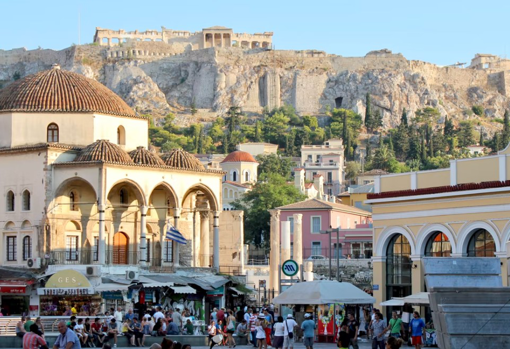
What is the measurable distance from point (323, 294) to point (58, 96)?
26305 millimetres

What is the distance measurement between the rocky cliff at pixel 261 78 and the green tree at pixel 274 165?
90.5 feet

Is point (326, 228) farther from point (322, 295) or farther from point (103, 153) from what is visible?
point (322, 295)

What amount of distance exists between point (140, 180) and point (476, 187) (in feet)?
65.5

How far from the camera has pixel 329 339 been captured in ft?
126

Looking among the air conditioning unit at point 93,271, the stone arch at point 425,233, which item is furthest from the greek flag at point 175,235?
the stone arch at point 425,233

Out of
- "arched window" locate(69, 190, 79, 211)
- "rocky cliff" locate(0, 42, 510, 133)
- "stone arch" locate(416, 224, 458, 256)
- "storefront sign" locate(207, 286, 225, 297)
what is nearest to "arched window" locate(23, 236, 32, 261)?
"arched window" locate(69, 190, 79, 211)

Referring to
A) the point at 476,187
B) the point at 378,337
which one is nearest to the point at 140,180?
the point at 476,187

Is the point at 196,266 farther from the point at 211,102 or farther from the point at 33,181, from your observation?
the point at 211,102

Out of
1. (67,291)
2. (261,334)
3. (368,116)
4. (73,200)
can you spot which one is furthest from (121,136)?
(368,116)

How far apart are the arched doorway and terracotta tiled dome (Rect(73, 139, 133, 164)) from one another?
13.9 feet

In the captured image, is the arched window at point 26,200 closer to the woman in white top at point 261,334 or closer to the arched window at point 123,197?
the arched window at point 123,197

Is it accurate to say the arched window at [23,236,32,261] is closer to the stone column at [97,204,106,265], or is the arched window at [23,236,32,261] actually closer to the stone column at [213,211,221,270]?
the stone column at [97,204,106,265]

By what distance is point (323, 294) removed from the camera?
3144cm

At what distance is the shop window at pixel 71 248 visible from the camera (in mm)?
52125
